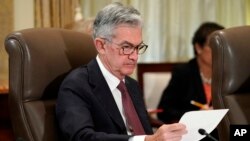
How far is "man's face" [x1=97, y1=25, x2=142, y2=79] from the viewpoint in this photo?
1718 mm

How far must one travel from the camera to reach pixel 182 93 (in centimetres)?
326

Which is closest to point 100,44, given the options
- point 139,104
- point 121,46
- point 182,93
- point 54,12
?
point 121,46

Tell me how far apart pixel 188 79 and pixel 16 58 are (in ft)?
5.60

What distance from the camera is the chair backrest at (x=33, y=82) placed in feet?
5.66

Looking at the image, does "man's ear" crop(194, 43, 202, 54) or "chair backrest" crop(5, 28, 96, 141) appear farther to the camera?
"man's ear" crop(194, 43, 202, 54)

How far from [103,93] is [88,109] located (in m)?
0.11

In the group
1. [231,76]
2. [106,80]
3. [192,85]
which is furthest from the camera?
[192,85]

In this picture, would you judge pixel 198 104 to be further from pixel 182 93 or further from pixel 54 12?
pixel 54 12

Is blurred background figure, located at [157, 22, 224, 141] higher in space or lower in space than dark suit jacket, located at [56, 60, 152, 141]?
lower

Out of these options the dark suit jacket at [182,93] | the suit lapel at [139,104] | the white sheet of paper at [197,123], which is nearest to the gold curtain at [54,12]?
the dark suit jacket at [182,93]

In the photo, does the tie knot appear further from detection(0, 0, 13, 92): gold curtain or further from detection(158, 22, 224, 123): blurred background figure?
detection(0, 0, 13, 92): gold curtain

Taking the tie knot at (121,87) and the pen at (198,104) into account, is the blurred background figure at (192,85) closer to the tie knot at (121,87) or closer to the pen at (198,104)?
the pen at (198,104)

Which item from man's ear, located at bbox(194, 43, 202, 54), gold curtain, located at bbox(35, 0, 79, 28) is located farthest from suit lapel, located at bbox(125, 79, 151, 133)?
gold curtain, located at bbox(35, 0, 79, 28)

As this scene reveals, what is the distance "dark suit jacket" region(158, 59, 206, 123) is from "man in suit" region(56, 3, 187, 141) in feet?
4.59
